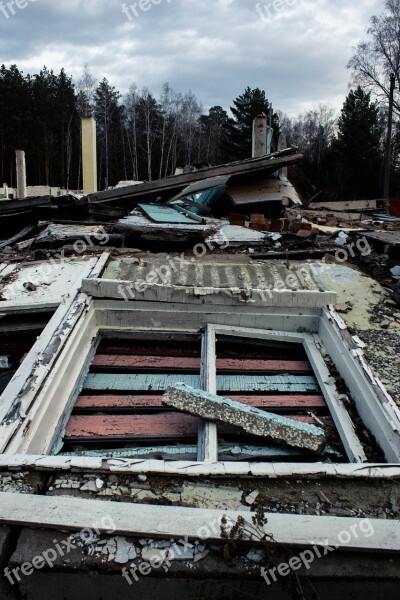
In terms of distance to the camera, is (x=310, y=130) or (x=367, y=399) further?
(x=310, y=130)

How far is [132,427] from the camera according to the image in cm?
221

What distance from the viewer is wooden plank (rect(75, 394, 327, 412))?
2355 millimetres

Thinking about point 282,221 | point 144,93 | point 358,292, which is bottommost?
point 358,292

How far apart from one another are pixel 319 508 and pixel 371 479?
250mm

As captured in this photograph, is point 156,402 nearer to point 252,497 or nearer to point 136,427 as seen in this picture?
point 136,427

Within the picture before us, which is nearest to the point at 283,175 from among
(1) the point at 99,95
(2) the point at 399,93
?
(2) the point at 399,93

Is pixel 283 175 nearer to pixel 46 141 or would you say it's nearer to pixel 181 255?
pixel 181 255

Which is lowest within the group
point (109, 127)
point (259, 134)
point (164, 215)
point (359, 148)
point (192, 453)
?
point (192, 453)

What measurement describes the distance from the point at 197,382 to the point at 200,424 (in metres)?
0.54

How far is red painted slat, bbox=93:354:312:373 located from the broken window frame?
94 mm

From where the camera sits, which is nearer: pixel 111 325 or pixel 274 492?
pixel 274 492

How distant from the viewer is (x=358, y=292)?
3469 mm

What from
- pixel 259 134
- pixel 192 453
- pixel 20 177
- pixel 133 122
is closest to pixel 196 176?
pixel 259 134

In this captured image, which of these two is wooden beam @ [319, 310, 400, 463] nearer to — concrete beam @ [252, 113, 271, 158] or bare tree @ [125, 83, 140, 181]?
concrete beam @ [252, 113, 271, 158]
